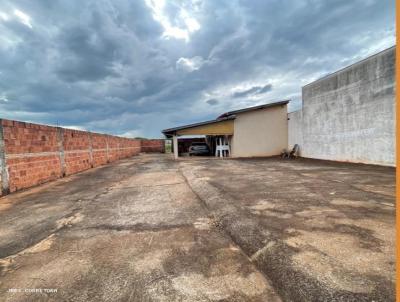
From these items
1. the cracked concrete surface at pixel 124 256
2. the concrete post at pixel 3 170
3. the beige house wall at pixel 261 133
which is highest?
Result: the beige house wall at pixel 261 133

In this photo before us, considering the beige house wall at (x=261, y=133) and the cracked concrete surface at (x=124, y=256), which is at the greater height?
the beige house wall at (x=261, y=133)

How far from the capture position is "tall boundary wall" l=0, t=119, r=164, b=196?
6043 millimetres

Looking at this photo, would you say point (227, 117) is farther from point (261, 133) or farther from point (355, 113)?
point (355, 113)

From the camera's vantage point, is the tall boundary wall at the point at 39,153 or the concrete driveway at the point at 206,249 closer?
the concrete driveway at the point at 206,249

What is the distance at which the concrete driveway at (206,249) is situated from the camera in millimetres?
1806

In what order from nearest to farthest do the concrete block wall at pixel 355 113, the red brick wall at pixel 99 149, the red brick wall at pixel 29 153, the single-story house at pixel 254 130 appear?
the red brick wall at pixel 29 153, the concrete block wall at pixel 355 113, the red brick wall at pixel 99 149, the single-story house at pixel 254 130

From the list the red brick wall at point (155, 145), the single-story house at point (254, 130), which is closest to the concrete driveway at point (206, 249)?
the single-story house at point (254, 130)

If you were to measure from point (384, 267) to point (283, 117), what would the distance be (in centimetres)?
1616

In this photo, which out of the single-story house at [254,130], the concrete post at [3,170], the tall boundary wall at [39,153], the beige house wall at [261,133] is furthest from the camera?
the beige house wall at [261,133]

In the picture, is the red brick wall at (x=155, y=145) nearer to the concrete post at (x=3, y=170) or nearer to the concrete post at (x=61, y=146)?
the concrete post at (x=61, y=146)

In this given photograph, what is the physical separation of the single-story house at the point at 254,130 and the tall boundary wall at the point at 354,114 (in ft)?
7.75

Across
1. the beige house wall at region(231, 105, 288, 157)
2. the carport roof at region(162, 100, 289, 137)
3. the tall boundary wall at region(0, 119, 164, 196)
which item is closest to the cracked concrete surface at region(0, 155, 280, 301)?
the tall boundary wall at region(0, 119, 164, 196)

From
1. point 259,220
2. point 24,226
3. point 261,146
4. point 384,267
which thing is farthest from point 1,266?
point 261,146

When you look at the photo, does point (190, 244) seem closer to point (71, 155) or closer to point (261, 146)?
point (71, 155)
